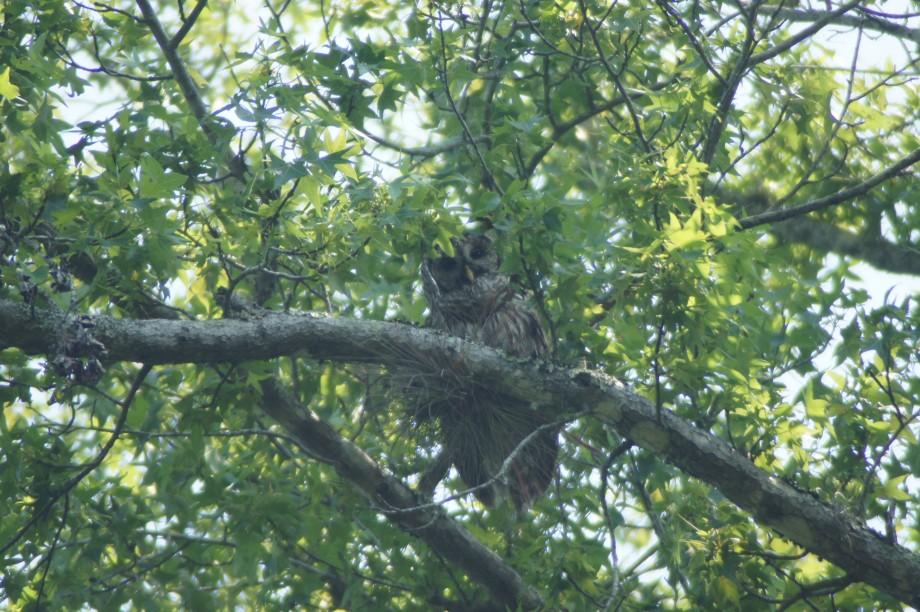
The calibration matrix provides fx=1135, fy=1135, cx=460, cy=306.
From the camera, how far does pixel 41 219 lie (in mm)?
3893

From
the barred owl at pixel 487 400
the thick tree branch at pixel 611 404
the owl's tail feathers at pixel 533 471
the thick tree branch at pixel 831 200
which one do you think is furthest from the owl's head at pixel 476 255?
the thick tree branch at pixel 611 404

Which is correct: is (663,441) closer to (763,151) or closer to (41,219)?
(41,219)

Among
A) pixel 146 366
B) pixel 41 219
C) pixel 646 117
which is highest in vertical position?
pixel 646 117

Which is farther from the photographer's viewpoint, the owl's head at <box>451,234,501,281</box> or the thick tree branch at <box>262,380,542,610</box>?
the owl's head at <box>451,234,501,281</box>

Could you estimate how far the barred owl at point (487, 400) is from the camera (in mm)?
4781

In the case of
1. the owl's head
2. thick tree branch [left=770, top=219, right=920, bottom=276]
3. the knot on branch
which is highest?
thick tree branch [left=770, top=219, right=920, bottom=276]

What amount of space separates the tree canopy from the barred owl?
0.46 feet

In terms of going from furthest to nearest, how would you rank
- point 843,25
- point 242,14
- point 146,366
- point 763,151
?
1. point 242,14
2. point 763,151
3. point 843,25
4. point 146,366

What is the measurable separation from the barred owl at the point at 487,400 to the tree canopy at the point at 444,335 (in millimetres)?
140

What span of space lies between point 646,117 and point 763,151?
1251 mm

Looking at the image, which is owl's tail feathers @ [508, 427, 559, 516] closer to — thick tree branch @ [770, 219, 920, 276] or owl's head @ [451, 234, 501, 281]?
owl's head @ [451, 234, 501, 281]

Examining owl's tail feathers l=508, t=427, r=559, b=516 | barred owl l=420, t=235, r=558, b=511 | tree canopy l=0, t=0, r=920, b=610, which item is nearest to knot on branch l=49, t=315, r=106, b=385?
tree canopy l=0, t=0, r=920, b=610

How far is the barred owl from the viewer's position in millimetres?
4781

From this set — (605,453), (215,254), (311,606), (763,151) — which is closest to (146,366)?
(215,254)
